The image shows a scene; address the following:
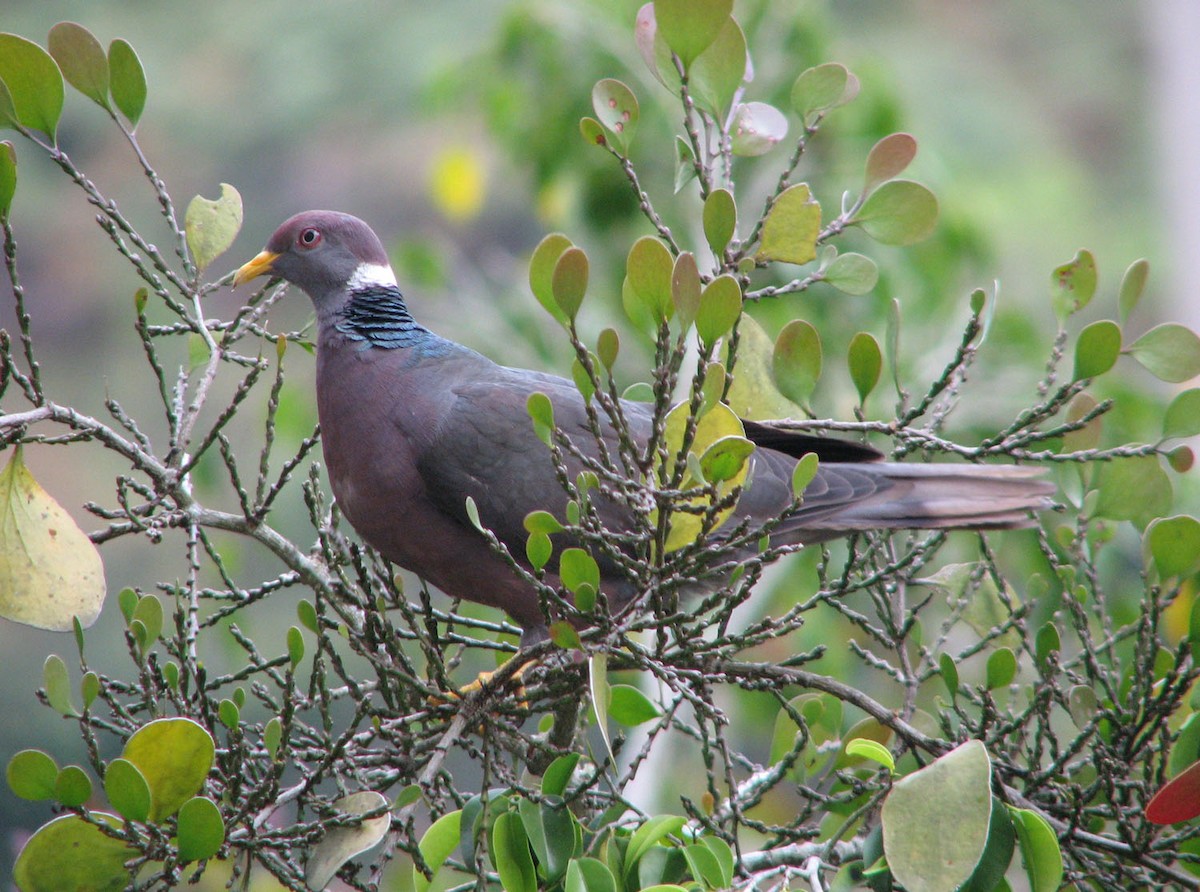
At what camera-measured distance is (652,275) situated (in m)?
1.15

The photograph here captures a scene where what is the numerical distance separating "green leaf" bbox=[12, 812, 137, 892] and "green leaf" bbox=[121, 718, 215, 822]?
7 cm

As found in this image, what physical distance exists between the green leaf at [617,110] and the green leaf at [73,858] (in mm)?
1018

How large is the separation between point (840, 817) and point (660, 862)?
36 centimetres

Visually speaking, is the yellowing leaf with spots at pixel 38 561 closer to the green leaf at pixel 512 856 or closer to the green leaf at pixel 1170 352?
the green leaf at pixel 512 856

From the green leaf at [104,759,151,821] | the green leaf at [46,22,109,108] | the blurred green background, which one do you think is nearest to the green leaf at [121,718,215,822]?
the green leaf at [104,759,151,821]

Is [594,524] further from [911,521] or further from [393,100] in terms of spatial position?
[393,100]

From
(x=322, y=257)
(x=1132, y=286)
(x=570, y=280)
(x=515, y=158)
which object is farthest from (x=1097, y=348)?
(x=515, y=158)

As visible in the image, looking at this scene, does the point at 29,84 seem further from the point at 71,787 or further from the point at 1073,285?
the point at 1073,285

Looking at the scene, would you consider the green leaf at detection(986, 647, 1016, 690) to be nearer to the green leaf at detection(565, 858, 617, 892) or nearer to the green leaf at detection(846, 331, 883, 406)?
the green leaf at detection(846, 331, 883, 406)

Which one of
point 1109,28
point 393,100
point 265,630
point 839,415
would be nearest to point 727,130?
point 839,415

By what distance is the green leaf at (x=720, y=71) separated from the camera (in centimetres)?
141

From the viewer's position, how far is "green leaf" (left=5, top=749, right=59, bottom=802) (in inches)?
48.3

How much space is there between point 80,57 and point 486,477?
947mm

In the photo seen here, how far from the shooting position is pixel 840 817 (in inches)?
61.8
